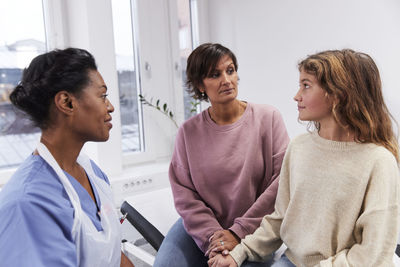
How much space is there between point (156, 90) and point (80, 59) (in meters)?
1.83

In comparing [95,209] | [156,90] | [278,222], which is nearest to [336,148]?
[278,222]

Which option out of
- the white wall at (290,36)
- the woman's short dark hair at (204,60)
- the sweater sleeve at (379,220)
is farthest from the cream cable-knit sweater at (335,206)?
the white wall at (290,36)

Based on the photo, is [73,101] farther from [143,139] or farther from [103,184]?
[143,139]

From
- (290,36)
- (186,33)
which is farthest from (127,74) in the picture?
(290,36)

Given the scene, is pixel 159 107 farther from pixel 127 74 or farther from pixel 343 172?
pixel 343 172

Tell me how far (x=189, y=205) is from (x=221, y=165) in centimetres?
21

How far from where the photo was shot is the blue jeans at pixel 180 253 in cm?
142

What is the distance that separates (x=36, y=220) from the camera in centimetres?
80

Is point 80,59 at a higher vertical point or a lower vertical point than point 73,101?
higher

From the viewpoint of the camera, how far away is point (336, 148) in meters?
1.11

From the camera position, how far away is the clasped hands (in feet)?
4.23

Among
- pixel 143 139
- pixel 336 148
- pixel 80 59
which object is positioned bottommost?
pixel 143 139

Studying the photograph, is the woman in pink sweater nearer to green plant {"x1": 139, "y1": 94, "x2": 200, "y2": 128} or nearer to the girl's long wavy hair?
the girl's long wavy hair

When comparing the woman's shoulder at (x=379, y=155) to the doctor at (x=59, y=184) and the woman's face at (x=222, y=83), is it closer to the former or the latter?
the woman's face at (x=222, y=83)
